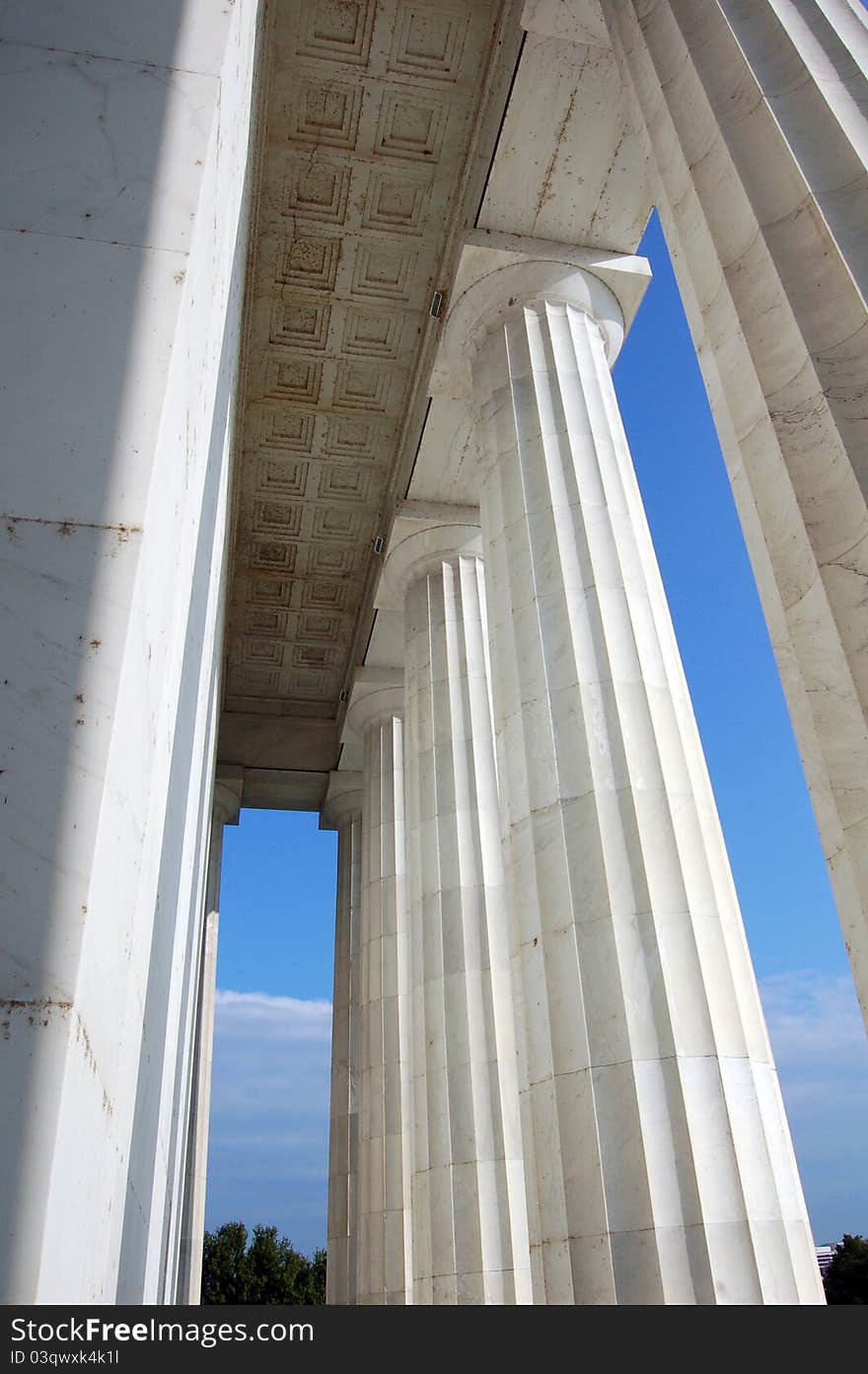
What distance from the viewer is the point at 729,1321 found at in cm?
805

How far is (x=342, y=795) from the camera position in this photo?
48.5m

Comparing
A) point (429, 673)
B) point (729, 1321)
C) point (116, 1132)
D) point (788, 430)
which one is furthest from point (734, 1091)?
point (429, 673)

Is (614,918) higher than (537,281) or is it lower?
lower

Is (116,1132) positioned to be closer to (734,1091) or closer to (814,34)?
(734,1091)

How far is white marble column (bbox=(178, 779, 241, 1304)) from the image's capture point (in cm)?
4038

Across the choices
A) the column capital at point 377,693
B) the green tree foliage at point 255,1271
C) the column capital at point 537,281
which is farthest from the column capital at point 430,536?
the green tree foliage at point 255,1271

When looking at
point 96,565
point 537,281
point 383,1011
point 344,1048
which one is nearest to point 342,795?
point 344,1048

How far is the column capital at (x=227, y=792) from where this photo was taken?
46.6m

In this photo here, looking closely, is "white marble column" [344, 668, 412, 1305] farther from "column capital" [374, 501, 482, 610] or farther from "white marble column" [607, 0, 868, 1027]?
"white marble column" [607, 0, 868, 1027]

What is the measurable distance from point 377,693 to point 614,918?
26473 millimetres

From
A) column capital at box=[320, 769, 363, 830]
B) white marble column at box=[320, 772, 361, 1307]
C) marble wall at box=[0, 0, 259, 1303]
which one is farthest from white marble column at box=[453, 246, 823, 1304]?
column capital at box=[320, 769, 363, 830]

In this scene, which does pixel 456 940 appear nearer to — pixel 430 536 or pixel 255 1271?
pixel 430 536

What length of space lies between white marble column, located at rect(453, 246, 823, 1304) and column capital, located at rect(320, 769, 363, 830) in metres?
26.5

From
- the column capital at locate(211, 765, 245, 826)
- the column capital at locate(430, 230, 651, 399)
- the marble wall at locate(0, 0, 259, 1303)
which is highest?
the column capital at locate(211, 765, 245, 826)
